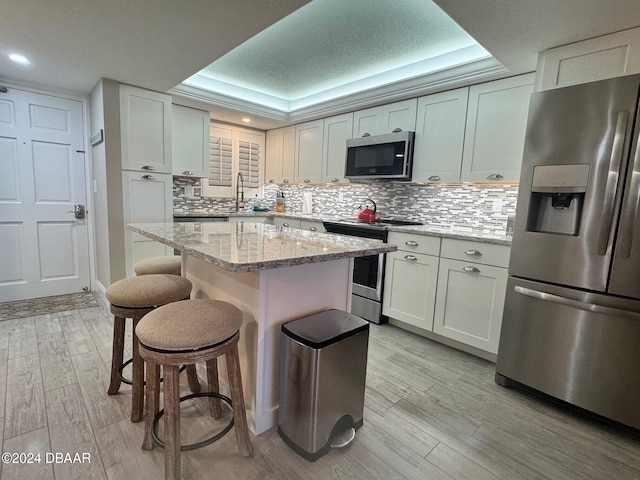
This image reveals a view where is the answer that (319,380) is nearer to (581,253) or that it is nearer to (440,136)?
(581,253)

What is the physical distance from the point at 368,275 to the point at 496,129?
162cm

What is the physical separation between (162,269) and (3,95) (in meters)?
2.63

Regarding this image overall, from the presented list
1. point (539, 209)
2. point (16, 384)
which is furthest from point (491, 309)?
point (16, 384)

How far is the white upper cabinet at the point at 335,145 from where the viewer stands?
3.67m

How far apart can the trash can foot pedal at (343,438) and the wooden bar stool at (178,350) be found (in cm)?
38

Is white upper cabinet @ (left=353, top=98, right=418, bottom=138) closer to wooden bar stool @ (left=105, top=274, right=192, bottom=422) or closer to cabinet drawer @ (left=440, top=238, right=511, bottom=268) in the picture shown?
cabinet drawer @ (left=440, top=238, right=511, bottom=268)

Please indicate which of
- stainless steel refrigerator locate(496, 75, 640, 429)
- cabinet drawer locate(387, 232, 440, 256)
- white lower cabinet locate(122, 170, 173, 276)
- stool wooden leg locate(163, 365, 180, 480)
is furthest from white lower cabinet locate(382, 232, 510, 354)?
white lower cabinet locate(122, 170, 173, 276)

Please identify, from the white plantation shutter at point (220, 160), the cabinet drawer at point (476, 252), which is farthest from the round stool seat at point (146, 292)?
the white plantation shutter at point (220, 160)

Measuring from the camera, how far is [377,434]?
1.63 meters

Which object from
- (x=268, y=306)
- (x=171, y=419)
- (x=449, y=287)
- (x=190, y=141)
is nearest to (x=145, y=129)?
(x=190, y=141)

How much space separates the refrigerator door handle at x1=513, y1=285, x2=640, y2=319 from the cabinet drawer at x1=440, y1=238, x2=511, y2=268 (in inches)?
11.1

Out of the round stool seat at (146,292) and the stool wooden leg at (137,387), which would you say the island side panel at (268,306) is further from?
the stool wooden leg at (137,387)

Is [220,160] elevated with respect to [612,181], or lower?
elevated

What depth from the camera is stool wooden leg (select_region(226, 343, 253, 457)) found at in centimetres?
136
